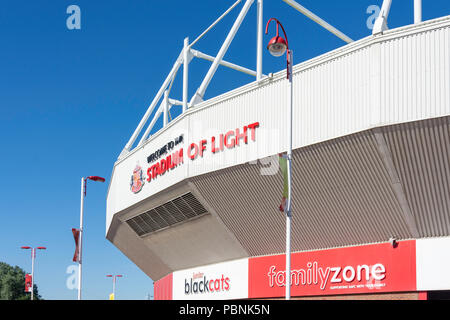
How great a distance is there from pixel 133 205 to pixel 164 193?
4507mm

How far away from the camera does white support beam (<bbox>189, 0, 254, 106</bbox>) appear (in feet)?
108

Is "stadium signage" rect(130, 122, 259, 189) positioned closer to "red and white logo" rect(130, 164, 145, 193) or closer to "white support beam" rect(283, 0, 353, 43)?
"red and white logo" rect(130, 164, 145, 193)

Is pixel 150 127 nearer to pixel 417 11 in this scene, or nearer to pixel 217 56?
pixel 217 56

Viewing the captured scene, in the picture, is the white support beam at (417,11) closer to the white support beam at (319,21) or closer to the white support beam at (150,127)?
the white support beam at (319,21)

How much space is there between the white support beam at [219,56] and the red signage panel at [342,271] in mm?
9605

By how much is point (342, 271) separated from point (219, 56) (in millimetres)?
13873

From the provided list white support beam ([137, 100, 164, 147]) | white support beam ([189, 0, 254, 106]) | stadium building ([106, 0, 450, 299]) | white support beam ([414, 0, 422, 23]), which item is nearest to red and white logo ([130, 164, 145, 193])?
stadium building ([106, 0, 450, 299])

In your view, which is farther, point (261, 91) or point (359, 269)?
point (261, 91)

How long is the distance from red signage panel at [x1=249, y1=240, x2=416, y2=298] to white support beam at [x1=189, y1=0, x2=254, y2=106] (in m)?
9.60

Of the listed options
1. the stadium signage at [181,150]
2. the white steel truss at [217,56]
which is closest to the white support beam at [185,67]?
the white steel truss at [217,56]

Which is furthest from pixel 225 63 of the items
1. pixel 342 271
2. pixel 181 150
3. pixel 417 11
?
pixel 342 271

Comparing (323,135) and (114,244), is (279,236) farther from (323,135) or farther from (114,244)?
(114,244)
